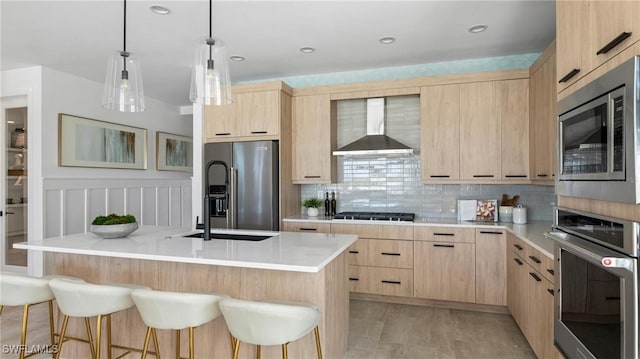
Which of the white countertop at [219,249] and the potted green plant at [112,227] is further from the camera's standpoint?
the potted green plant at [112,227]

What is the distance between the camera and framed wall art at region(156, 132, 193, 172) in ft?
19.3

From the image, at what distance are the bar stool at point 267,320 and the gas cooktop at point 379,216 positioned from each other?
90.6 inches

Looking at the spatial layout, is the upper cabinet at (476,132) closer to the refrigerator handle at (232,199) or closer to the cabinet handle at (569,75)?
the cabinet handle at (569,75)

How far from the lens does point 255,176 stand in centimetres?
412

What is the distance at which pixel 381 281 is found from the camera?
381 cm

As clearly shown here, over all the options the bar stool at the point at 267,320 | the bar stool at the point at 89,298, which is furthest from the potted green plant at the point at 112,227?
the bar stool at the point at 267,320

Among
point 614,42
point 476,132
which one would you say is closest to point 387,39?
point 476,132

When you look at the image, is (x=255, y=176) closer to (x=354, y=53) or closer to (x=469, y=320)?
(x=354, y=53)

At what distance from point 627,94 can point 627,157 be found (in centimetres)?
21

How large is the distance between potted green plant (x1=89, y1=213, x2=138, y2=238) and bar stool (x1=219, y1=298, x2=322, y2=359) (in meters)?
1.27

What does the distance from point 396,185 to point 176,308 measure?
3.08m

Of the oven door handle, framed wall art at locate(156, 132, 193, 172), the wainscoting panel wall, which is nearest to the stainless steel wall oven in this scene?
the oven door handle

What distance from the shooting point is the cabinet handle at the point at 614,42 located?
1262 millimetres

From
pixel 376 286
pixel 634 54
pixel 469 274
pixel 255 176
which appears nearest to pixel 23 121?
pixel 255 176
